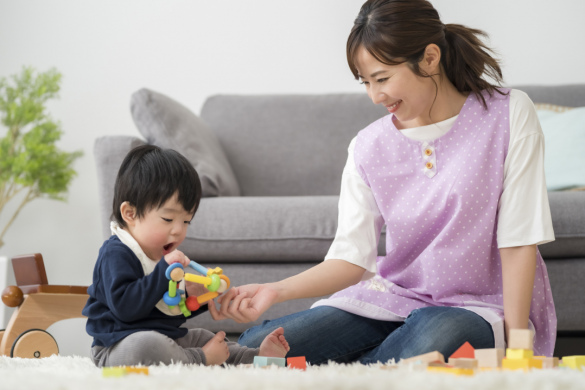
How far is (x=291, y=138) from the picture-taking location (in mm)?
2566

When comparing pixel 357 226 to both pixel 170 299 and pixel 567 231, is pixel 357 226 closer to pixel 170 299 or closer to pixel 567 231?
pixel 170 299

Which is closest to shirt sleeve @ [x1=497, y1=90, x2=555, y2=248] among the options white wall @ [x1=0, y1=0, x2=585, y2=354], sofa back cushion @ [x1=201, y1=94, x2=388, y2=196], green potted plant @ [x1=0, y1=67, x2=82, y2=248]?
sofa back cushion @ [x1=201, y1=94, x2=388, y2=196]

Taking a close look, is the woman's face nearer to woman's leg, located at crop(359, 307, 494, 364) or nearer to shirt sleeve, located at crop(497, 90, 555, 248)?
shirt sleeve, located at crop(497, 90, 555, 248)

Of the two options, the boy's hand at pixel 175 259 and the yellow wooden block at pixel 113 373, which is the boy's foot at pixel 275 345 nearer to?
the boy's hand at pixel 175 259

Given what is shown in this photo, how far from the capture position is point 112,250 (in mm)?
1154

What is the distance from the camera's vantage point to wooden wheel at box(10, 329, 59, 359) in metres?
1.58

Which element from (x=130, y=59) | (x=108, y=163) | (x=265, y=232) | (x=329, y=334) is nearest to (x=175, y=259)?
(x=329, y=334)

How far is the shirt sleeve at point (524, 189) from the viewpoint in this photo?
119 centimetres

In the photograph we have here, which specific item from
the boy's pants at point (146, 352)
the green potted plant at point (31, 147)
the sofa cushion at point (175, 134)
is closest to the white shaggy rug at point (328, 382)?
the boy's pants at point (146, 352)

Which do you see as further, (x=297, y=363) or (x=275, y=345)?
(x=275, y=345)

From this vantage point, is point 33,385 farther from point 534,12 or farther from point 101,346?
point 534,12

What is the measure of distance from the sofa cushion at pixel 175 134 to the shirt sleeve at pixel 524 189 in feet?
3.43

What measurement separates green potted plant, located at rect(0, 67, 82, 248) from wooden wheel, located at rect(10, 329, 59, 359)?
1.06m

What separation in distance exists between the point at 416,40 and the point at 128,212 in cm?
65
